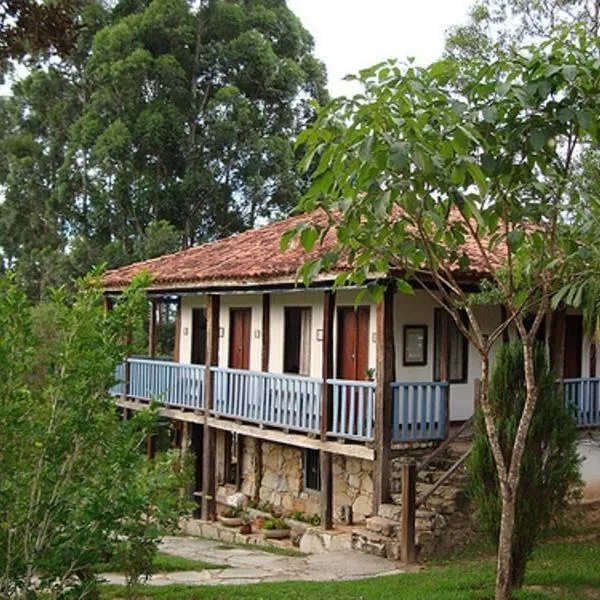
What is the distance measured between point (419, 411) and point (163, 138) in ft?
62.5

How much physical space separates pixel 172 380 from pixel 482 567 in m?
8.47

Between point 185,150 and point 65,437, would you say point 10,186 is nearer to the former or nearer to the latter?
point 185,150

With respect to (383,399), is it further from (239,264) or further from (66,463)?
(66,463)

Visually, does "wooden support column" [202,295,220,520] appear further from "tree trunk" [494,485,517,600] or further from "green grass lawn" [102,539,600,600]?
"tree trunk" [494,485,517,600]

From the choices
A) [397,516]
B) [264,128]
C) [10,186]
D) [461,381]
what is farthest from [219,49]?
[397,516]

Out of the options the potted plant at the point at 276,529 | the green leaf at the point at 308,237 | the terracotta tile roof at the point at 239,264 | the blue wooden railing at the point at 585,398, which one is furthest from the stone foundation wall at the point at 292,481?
the green leaf at the point at 308,237

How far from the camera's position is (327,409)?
13312mm

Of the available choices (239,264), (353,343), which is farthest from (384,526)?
(239,264)

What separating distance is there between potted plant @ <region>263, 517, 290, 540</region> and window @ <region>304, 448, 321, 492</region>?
0.81 m

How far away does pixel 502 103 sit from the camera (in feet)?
21.7

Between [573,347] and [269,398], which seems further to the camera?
[573,347]

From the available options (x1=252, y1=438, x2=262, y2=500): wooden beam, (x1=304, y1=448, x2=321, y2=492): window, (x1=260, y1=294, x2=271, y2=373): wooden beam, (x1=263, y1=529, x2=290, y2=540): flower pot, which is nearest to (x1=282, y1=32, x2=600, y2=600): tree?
(x1=263, y1=529, x2=290, y2=540): flower pot

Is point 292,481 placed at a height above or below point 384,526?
below

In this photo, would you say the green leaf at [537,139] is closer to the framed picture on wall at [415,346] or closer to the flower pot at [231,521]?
the framed picture on wall at [415,346]
